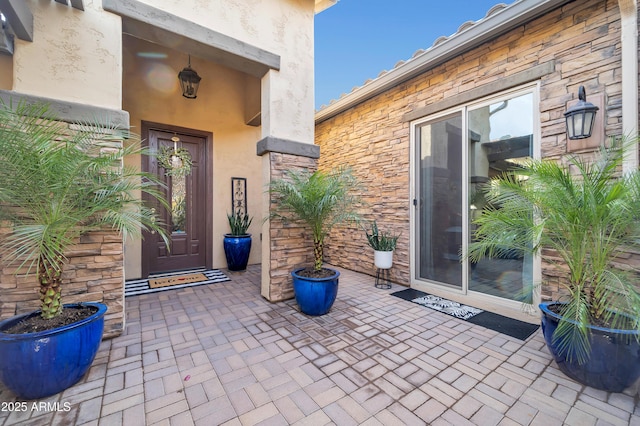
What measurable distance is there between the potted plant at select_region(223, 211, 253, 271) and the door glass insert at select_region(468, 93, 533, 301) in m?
3.57

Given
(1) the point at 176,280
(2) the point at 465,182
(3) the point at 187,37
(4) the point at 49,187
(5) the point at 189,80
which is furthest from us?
(1) the point at 176,280

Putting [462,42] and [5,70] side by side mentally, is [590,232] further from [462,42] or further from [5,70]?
[5,70]

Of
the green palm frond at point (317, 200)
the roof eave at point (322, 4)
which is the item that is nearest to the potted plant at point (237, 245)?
the green palm frond at point (317, 200)

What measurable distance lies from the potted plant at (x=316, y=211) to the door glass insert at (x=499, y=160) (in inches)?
61.6

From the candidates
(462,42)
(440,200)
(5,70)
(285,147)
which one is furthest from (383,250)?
(5,70)

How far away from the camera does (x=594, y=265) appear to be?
185cm

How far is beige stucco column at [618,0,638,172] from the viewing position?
2.17 m

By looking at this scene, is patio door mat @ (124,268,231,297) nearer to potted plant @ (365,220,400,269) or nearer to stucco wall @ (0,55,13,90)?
potted plant @ (365,220,400,269)

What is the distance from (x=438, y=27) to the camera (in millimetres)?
7934

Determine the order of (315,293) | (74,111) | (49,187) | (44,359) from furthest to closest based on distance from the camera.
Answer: (315,293) → (74,111) → (49,187) → (44,359)

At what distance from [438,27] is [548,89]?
22.5 feet

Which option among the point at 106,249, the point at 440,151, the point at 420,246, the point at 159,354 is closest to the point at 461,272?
the point at 420,246

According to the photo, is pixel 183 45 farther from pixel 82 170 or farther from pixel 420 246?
pixel 420 246

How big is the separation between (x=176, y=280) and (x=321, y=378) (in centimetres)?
328
